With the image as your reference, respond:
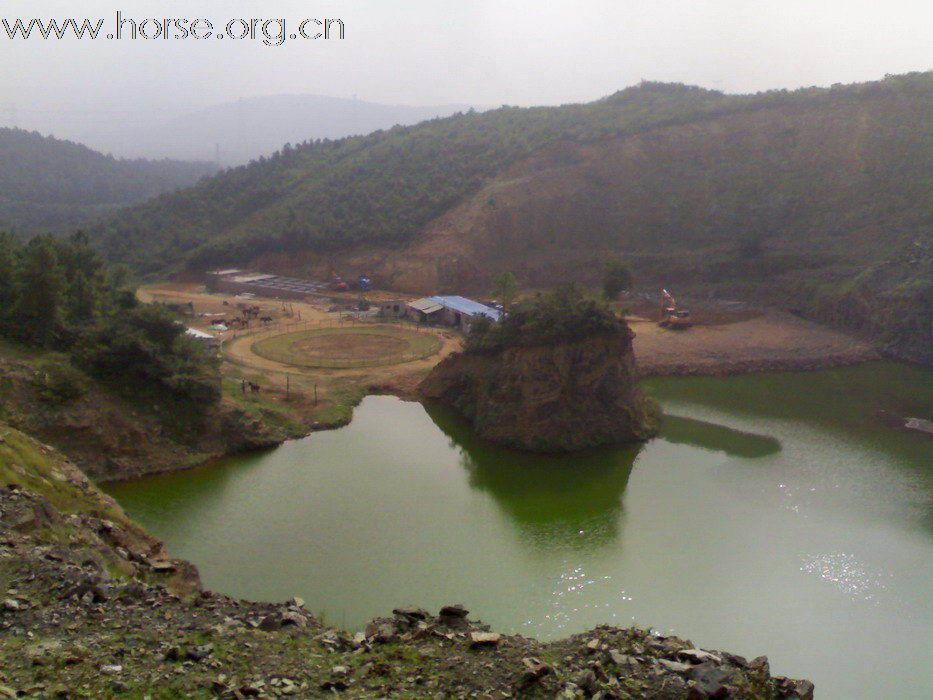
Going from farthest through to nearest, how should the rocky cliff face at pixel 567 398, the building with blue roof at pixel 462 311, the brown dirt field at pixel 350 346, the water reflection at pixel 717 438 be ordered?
the building with blue roof at pixel 462 311
the brown dirt field at pixel 350 346
the water reflection at pixel 717 438
the rocky cliff face at pixel 567 398

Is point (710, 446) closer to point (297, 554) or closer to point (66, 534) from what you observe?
point (297, 554)

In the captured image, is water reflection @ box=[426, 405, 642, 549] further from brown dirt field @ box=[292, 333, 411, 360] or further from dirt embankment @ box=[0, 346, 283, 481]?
brown dirt field @ box=[292, 333, 411, 360]

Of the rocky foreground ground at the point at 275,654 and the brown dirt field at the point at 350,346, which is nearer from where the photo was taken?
the rocky foreground ground at the point at 275,654

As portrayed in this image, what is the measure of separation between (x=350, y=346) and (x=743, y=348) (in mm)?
22958

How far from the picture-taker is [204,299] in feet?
189

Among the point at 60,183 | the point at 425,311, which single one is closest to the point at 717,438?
the point at 425,311

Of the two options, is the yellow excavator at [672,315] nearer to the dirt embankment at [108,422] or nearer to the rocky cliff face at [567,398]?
the rocky cliff face at [567,398]

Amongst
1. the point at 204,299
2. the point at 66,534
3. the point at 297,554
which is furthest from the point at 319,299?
the point at 66,534

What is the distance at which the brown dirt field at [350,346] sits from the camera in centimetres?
4166

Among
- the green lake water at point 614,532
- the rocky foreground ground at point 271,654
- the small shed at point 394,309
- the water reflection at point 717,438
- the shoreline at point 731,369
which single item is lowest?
the green lake water at point 614,532

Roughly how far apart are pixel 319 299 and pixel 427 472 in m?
32.3

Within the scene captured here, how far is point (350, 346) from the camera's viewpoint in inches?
1700

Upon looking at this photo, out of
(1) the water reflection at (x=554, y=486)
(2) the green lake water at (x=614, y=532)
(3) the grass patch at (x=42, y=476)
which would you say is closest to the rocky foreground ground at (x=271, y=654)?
(3) the grass patch at (x=42, y=476)

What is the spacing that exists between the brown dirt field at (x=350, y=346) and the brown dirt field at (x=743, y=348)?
1401 cm
